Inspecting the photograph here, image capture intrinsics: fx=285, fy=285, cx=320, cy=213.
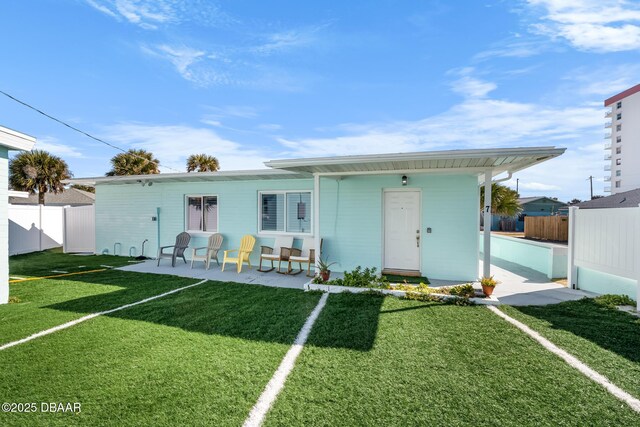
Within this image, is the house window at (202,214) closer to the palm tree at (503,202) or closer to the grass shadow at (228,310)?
the grass shadow at (228,310)

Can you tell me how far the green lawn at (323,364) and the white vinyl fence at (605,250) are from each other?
3.13ft

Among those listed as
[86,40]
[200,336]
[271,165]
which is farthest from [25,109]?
[200,336]

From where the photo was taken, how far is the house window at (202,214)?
899 centimetres

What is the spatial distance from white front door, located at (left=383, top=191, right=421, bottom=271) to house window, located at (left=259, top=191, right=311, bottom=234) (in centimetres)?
215

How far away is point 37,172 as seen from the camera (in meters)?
18.4

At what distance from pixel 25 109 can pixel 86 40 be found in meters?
2.74

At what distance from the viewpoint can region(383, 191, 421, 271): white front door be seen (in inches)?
277

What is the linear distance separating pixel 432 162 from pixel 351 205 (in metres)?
2.45

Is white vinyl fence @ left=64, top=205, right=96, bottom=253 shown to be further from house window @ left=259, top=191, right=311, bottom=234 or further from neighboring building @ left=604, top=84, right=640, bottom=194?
neighboring building @ left=604, top=84, right=640, bottom=194

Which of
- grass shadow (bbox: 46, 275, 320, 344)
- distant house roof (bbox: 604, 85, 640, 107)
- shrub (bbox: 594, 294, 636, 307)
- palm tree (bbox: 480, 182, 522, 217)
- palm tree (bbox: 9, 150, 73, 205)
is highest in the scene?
distant house roof (bbox: 604, 85, 640, 107)

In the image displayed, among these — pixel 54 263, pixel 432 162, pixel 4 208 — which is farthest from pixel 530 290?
pixel 54 263

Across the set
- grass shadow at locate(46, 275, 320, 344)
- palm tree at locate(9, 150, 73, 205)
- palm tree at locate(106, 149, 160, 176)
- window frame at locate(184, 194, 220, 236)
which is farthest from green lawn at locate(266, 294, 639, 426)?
palm tree at locate(9, 150, 73, 205)

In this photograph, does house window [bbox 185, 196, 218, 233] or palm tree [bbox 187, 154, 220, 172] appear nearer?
house window [bbox 185, 196, 218, 233]

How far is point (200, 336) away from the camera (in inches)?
144
